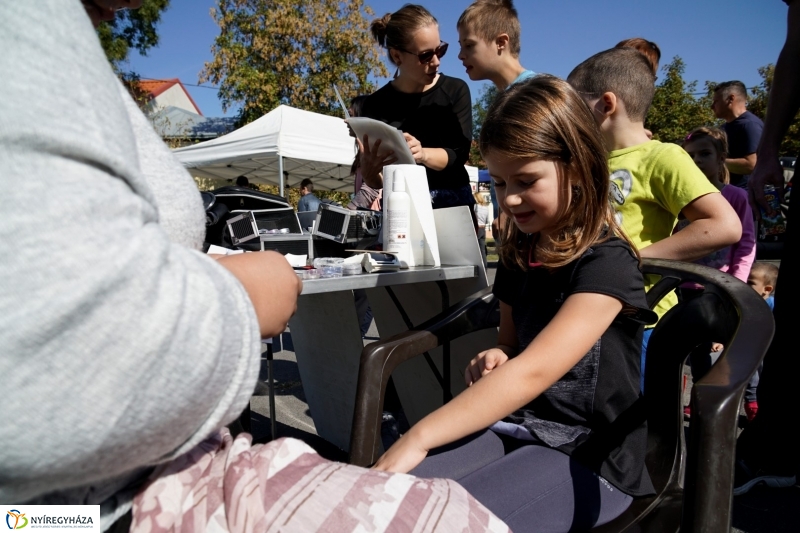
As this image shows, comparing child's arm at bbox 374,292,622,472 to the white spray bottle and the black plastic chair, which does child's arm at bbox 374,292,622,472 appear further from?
the white spray bottle

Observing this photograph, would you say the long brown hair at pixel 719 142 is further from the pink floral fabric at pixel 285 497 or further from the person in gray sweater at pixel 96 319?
the person in gray sweater at pixel 96 319

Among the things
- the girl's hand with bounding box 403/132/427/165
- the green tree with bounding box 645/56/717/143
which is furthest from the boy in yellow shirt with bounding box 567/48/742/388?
the green tree with bounding box 645/56/717/143

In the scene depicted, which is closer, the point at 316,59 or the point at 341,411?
the point at 341,411

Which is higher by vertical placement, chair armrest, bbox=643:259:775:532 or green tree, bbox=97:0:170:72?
green tree, bbox=97:0:170:72

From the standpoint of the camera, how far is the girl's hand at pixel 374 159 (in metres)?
2.24

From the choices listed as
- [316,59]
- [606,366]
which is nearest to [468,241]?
[606,366]

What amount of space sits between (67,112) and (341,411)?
233cm

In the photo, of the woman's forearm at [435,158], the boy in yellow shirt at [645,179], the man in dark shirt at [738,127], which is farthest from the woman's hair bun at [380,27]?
the man in dark shirt at [738,127]

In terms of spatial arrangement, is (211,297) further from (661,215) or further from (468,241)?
(661,215)

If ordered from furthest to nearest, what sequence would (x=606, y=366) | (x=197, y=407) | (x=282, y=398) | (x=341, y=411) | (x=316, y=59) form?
(x=316, y=59), (x=282, y=398), (x=341, y=411), (x=606, y=366), (x=197, y=407)

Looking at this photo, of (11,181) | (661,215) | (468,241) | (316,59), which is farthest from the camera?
(316,59)

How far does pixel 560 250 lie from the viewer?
130 centimetres

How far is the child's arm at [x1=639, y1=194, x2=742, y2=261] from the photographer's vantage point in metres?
1.66

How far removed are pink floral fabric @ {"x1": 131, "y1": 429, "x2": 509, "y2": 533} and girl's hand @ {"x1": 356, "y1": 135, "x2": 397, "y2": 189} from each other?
1624 millimetres
